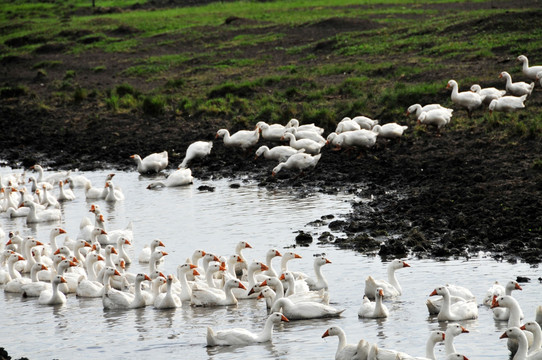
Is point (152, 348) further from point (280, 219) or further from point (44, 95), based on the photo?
point (44, 95)

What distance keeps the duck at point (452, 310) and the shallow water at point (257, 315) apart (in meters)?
0.11

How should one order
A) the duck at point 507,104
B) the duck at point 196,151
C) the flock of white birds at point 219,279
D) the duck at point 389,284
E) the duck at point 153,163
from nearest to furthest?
the flock of white birds at point 219,279
the duck at point 389,284
the duck at point 507,104
the duck at point 196,151
the duck at point 153,163

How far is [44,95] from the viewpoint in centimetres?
3909

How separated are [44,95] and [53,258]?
77.3 feet

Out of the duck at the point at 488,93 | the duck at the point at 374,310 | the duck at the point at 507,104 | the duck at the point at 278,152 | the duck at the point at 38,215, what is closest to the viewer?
the duck at the point at 374,310

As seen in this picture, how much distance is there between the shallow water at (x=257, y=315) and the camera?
12.3m

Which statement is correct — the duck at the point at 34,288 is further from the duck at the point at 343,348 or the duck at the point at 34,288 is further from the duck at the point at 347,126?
the duck at the point at 347,126

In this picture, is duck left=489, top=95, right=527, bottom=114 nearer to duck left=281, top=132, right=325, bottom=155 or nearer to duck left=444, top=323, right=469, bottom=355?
duck left=281, top=132, right=325, bottom=155

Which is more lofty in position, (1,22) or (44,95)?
(1,22)

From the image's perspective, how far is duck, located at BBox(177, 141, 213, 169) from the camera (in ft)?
84.9

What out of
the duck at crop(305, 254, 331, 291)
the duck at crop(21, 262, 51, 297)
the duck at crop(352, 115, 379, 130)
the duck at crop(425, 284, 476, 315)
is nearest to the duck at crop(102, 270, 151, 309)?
the duck at crop(21, 262, 51, 297)

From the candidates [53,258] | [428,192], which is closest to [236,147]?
[428,192]

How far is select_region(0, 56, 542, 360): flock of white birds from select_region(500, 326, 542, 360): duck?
11mm

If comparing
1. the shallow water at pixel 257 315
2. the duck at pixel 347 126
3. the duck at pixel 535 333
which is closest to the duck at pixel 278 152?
the duck at pixel 347 126
